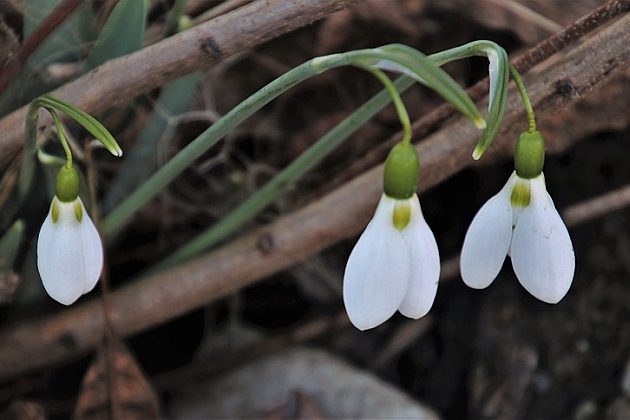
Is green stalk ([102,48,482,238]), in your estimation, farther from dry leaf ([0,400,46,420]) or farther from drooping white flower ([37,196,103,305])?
dry leaf ([0,400,46,420])

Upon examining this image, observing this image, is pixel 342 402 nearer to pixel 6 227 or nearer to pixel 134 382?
pixel 134 382

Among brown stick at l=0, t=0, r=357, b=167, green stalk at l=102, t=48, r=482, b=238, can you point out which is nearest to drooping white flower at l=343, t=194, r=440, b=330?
green stalk at l=102, t=48, r=482, b=238

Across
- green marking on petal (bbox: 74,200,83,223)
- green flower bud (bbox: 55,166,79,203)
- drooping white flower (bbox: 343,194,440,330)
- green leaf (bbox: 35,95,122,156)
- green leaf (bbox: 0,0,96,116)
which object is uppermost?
green leaf (bbox: 35,95,122,156)

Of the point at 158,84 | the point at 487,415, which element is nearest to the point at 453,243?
the point at 487,415

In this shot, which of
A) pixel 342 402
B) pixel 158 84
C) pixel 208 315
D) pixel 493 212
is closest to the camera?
pixel 493 212

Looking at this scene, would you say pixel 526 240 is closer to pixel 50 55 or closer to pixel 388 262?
pixel 388 262

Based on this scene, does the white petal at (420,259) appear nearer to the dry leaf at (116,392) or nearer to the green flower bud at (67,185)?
the green flower bud at (67,185)

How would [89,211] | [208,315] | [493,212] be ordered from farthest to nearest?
[208,315] → [89,211] → [493,212]

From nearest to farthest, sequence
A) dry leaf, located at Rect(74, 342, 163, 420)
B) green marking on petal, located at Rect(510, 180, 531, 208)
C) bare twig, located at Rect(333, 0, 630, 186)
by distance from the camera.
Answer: green marking on petal, located at Rect(510, 180, 531, 208)
bare twig, located at Rect(333, 0, 630, 186)
dry leaf, located at Rect(74, 342, 163, 420)
